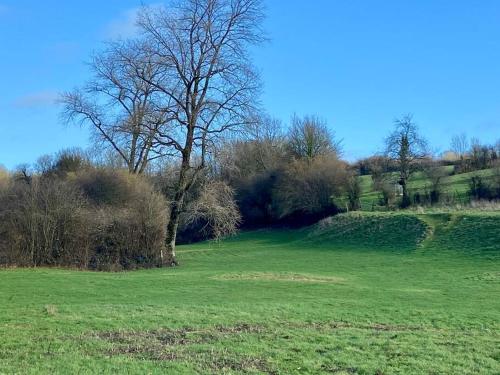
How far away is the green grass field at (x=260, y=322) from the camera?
8688 millimetres

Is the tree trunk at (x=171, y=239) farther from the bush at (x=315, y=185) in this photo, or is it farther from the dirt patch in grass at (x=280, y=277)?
the bush at (x=315, y=185)

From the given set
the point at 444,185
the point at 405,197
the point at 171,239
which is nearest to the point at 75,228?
the point at 171,239

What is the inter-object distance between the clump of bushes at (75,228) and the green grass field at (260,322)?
631 cm

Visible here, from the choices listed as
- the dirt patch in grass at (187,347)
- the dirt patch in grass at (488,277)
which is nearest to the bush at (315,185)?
the dirt patch in grass at (488,277)

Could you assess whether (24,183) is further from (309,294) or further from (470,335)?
(470,335)

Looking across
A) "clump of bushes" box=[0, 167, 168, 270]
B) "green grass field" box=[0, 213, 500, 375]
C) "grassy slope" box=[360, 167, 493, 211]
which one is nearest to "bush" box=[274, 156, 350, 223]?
"grassy slope" box=[360, 167, 493, 211]

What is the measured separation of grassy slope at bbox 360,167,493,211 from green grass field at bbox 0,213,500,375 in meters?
32.8

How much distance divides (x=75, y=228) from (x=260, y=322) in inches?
875

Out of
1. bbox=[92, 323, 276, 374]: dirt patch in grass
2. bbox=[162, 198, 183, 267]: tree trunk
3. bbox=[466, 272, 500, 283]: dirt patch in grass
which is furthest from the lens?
bbox=[162, 198, 183, 267]: tree trunk

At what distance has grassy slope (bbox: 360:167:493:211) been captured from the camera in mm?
62619

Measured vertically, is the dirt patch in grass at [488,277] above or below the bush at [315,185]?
below

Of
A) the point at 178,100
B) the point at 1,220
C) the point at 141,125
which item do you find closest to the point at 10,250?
the point at 1,220

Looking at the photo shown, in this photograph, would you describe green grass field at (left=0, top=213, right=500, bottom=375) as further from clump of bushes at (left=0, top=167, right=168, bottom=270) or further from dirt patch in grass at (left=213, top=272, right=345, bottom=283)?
clump of bushes at (left=0, top=167, right=168, bottom=270)

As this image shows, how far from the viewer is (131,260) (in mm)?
34312
